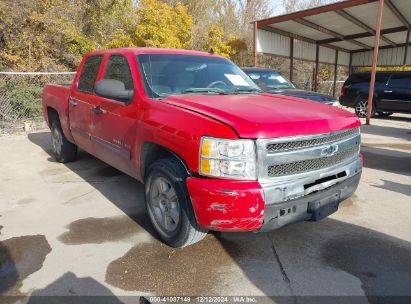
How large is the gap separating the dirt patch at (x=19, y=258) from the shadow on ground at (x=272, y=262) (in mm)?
258

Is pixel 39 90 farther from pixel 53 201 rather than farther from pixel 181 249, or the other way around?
pixel 181 249

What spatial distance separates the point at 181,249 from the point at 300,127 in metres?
1.58

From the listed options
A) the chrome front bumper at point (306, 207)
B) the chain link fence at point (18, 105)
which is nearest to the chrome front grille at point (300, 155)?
the chrome front bumper at point (306, 207)

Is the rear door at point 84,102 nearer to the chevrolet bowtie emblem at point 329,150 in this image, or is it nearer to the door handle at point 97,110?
the door handle at point 97,110

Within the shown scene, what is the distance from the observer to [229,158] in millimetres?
2637

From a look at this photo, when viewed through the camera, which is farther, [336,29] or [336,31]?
[336,31]

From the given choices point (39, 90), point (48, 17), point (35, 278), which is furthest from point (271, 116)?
point (48, 17)

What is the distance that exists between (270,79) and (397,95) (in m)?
5.82

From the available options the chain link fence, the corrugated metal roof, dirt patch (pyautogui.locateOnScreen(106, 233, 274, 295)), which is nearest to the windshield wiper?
dirt patch (pyautogui.locateOnScreen(106, 233, 274, 295))

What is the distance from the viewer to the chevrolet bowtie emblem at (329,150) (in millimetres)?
2966

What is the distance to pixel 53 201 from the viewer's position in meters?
4.50

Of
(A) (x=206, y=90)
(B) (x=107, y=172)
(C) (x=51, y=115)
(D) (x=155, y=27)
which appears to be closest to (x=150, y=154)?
(A) (x=206, y=90)

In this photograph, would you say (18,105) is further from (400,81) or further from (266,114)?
(400,81)

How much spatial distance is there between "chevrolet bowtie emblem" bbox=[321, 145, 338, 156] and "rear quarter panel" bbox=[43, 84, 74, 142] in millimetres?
3997
